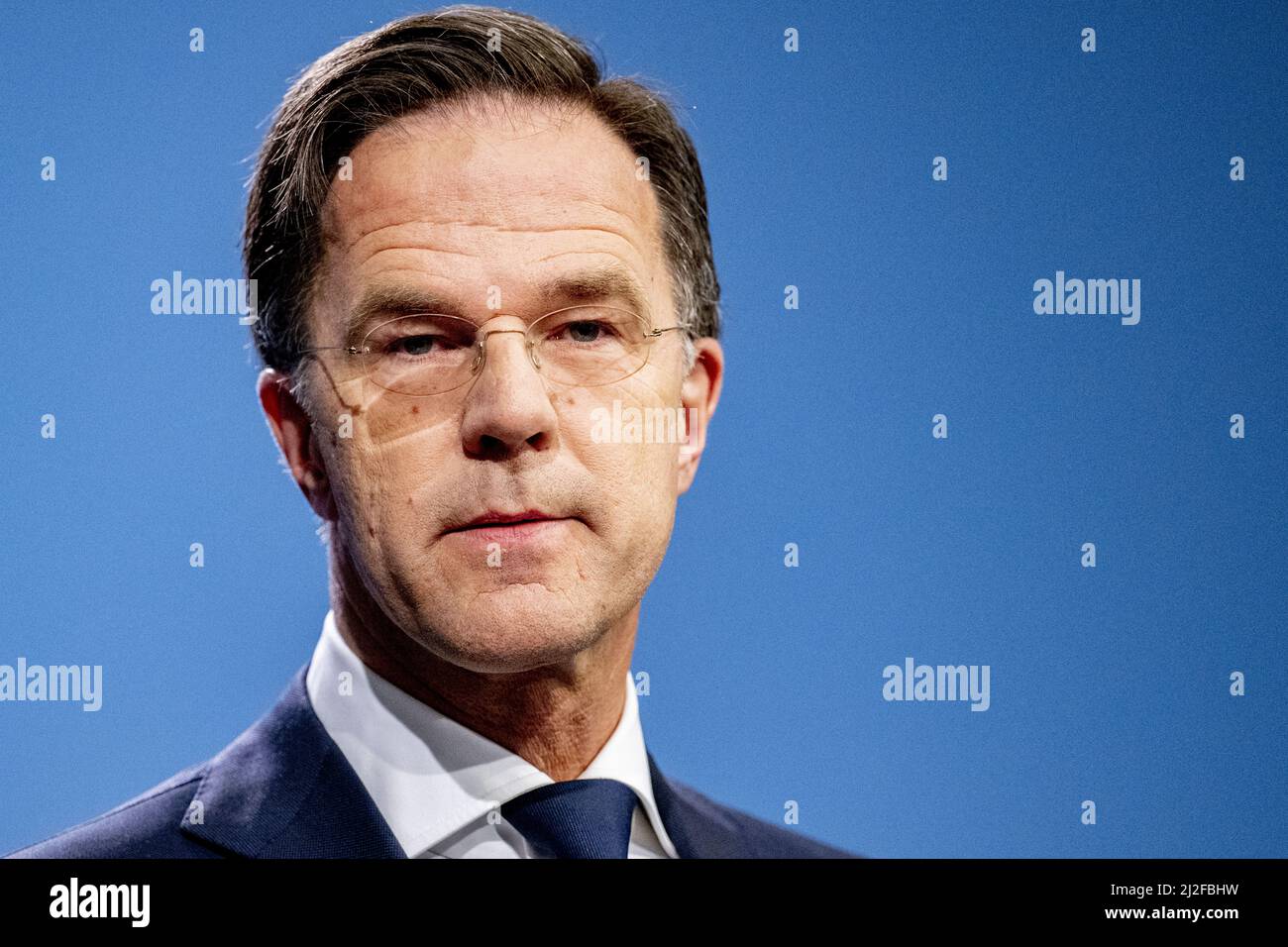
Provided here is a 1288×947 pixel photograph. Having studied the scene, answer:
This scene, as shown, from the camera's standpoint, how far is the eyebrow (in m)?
1.99

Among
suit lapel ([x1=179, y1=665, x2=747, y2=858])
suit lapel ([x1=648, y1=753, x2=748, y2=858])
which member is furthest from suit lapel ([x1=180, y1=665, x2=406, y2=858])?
suit lapel ([x1=648, y1=753, x2=748, y2=858])

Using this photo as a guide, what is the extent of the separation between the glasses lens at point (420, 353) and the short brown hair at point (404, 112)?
6.1 inches

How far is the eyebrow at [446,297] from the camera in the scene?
78.5 inches

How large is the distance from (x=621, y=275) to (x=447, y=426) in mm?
352

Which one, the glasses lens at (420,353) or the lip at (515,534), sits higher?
the glasses lens at (420,353)

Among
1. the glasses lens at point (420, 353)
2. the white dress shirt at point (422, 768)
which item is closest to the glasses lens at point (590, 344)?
the glasses lens at point (420, 353)

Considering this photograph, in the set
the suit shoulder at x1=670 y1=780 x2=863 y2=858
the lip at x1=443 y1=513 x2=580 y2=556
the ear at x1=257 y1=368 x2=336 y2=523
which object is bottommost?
Answer: the suit shoulder at x1=670 y1=780 x2=863 y2=858

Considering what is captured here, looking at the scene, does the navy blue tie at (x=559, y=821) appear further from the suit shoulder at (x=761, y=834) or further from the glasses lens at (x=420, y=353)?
the glasses lens at (x=420, y=353)

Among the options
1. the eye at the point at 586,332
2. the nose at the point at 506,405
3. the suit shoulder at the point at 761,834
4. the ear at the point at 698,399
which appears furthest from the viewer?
the suit shoulder at the point at 761,834

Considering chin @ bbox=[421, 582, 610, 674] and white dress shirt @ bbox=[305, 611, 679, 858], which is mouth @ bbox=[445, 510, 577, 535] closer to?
chin @ bbox=[421, 582, 610, 674]
